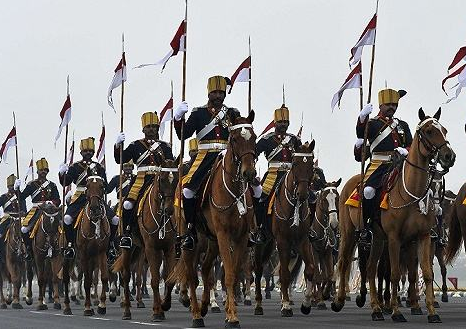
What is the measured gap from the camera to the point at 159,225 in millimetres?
22797

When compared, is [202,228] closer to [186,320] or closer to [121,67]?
[186,320]

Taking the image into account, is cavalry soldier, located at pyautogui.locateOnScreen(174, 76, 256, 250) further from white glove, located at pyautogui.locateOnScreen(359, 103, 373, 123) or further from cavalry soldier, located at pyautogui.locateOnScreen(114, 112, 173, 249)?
cavalry soldier, located at pyautogui.locateOnScreen(114, 112, 173, 249)

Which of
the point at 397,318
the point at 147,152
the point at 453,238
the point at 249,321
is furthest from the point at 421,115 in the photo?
the point at 147,152

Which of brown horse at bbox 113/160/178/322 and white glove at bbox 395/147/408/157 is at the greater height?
white glove at bbox 395/147/408/157

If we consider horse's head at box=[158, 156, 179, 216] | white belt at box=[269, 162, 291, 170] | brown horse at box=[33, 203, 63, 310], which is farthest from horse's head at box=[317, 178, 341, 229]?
brown horse at box=[33, 203, 63, 310]

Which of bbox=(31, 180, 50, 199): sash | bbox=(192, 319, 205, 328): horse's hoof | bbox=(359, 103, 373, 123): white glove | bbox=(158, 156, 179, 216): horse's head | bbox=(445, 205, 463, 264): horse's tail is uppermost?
bbox=(359, 103, 373, 123): white glove

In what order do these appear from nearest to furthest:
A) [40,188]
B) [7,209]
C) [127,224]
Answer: [127,224] → [40,188] → [7,209]

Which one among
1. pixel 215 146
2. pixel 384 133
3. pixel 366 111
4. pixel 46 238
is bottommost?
pixel 46 238

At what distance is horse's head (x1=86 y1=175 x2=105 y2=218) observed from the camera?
25.5 meters

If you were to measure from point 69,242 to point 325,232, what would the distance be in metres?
6.95

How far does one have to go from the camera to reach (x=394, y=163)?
21266 mm

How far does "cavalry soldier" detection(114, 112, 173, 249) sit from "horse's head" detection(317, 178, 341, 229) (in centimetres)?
540

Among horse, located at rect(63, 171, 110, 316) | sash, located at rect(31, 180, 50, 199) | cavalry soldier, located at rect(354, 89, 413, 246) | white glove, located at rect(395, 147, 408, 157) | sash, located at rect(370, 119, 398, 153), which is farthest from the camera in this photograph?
sash, located at rect(31, 180, 50, 199)

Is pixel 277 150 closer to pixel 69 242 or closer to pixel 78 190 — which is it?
pixel 78 190
